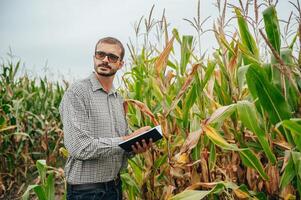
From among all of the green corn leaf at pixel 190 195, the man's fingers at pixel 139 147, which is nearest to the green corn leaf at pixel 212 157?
the green corn leaf at pixel 190 195

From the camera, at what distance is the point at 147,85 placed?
234 cm

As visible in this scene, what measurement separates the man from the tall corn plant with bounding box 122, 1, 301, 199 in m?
0.20

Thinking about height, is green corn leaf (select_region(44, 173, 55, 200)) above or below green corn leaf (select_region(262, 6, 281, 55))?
below

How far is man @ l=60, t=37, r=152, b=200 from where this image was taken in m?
1.75

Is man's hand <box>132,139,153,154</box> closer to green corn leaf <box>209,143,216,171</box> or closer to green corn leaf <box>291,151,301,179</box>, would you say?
green corn leaf <box>209,143,216,171</box>

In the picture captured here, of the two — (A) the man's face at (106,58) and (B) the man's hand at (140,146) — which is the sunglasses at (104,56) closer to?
(A) the man's face at (106,58)

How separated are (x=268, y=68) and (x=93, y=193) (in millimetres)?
1047

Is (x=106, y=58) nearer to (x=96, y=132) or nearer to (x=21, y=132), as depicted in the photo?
(x=96, y=132)

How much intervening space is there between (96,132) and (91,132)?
0.03 metres

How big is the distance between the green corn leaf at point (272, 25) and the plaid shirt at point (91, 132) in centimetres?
83

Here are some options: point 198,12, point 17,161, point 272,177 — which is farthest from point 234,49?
point 17,161

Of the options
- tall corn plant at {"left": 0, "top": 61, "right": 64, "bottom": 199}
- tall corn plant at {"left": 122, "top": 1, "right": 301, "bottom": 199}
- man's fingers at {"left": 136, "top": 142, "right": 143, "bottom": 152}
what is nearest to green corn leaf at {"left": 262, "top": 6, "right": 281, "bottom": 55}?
tall corn plant at {"left": 122, "top": 1, "right": 301, "bottom": 199}

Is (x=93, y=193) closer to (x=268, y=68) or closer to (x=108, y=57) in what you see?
(x=108, y=57)

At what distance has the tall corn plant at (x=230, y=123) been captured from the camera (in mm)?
1409
